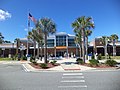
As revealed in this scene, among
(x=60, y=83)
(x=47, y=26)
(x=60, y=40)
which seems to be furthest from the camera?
(x=60, y=40)

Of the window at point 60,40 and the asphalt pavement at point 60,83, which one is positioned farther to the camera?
the window at point 60,40

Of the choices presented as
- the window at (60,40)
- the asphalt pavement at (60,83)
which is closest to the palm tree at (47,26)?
the asphalt pavement at (60,83)

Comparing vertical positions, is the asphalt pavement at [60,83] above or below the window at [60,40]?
below

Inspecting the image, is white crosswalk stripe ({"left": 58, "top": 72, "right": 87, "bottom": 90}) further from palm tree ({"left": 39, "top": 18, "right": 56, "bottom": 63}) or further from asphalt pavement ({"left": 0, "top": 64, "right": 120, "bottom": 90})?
palm tree ({"left": 39, "top": 18, "right": 56, "bottom": 63})

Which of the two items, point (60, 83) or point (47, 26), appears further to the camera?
point (47, 26)

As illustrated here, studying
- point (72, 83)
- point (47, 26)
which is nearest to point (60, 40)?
point (47, 26)

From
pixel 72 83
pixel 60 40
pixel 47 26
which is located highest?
pixel 60 40

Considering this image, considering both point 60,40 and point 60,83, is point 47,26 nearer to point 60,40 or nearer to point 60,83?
point 60,83

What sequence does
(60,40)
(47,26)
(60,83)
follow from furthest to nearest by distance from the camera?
(60,40), (47,26), (60,83)

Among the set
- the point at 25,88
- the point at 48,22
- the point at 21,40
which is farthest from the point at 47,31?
the point at 21,40

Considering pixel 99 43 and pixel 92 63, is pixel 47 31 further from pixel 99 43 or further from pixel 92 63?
pixel 99 43

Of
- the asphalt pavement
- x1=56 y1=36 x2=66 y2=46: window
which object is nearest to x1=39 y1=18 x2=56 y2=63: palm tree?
the asphalt pavement

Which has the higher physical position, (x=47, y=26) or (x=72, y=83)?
(x=47, y=26)

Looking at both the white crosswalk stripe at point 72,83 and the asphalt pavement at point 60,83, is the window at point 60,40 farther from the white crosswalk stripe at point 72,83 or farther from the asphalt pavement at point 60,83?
the white crosswalk stripe at point 72,83
